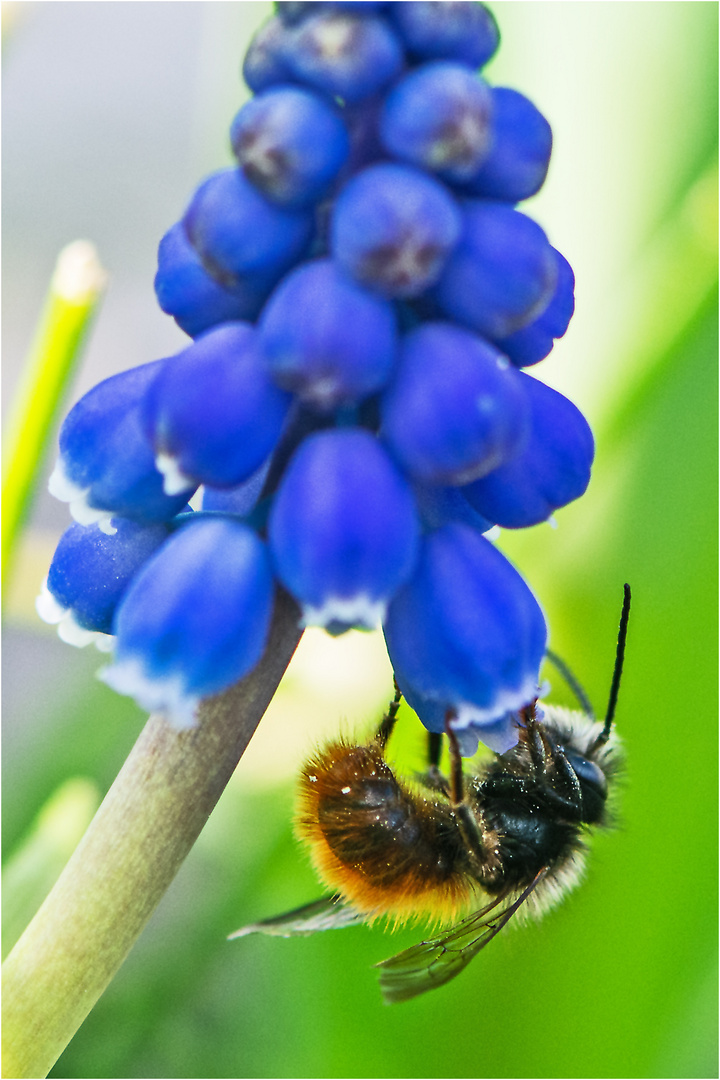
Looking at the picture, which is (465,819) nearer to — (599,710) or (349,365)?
(599,710)

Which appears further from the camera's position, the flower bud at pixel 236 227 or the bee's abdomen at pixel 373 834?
the bee's abdomen at pixel 373 834

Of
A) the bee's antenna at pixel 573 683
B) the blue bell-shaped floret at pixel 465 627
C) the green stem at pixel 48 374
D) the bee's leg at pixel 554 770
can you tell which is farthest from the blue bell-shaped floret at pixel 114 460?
the bee's antenna at pixel 573 683

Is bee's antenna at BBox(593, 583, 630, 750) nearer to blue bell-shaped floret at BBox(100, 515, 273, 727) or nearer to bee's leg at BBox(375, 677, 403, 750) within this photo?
bee's leg at BBox(375, 677, 403, 750)

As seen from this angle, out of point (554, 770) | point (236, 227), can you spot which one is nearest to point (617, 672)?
point (554, 770)

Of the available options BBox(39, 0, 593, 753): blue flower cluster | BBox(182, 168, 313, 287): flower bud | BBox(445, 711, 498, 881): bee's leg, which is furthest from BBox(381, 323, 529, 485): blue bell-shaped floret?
BBox(445, 711, 498, 881): bee's leg

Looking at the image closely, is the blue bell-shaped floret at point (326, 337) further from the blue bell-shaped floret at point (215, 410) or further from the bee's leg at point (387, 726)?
the bee's leg at point (387, 726)

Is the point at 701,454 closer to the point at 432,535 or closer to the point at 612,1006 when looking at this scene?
the point at 612,1006
